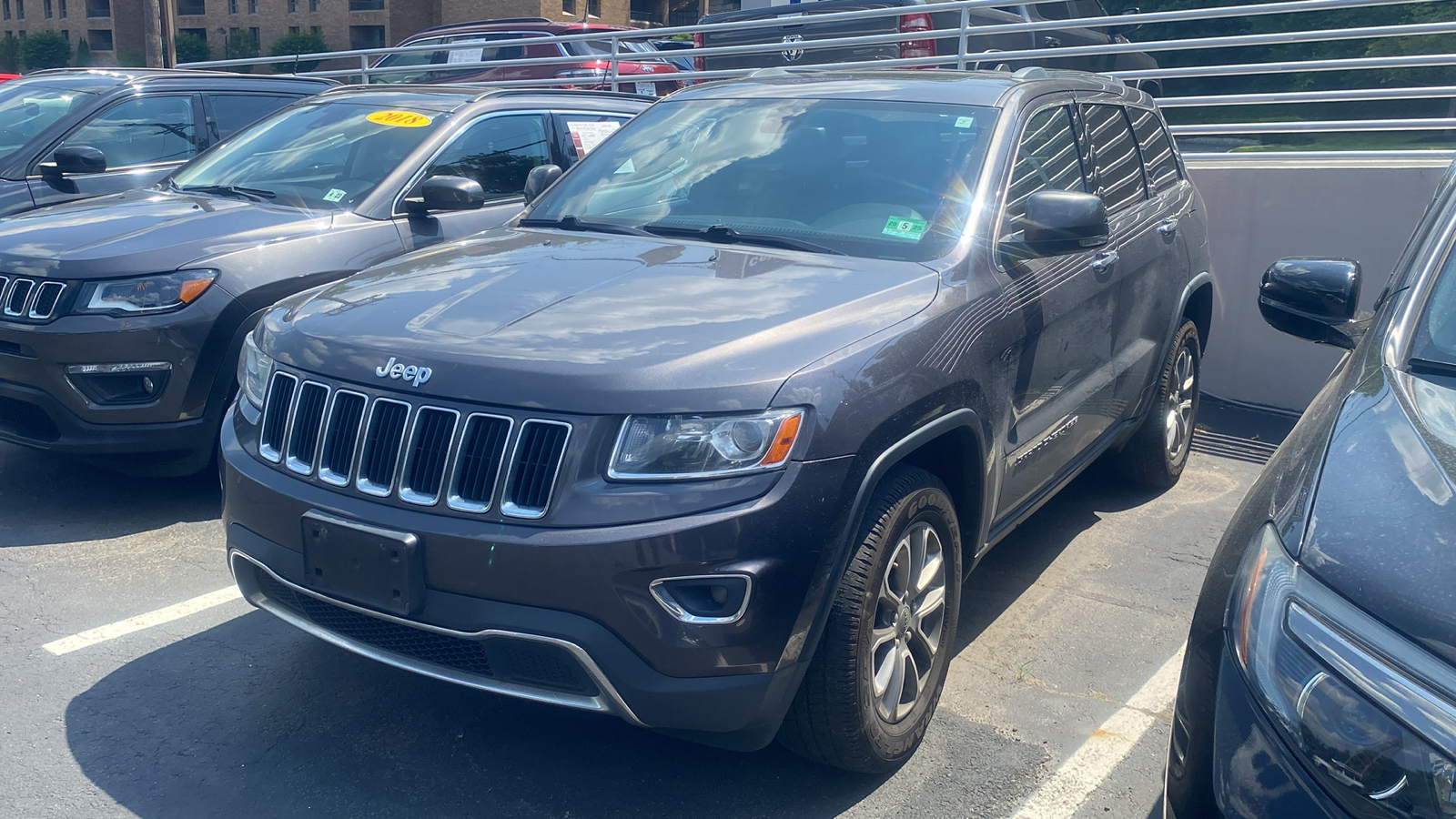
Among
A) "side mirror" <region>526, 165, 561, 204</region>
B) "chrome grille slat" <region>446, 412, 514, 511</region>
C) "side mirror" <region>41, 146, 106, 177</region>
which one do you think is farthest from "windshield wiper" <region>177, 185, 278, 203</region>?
"chrome grille slat" <region>446, 412, 514, 511</region>

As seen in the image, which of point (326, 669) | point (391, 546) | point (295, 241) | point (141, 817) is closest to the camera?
point (391, 546)

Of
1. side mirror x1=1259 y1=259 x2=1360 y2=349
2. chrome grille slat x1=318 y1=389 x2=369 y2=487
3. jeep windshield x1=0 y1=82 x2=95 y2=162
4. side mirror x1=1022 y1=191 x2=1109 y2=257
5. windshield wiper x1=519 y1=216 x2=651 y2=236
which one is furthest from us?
jeep windshield x1=0 y1=82 x2=95 y2=162

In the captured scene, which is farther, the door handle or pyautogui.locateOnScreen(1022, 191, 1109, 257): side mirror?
the door handle

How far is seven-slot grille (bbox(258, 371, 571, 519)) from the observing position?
8.63 feet

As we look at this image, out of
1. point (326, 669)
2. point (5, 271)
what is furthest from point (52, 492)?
point (326, 669)

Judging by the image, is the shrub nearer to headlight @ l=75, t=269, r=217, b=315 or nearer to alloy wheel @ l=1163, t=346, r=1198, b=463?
headlight @ l=75, t=269, r=217, b=315

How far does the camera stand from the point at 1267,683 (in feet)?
5.98

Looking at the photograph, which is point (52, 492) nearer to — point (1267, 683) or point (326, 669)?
point (326, 669)

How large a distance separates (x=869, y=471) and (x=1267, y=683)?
3.62 ft

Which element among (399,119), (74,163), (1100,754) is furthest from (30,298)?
(1100,754)

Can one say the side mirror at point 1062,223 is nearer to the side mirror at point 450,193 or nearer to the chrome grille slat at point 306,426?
the chrome grille slat at point 306,426

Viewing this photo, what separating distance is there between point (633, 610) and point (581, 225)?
1.87m

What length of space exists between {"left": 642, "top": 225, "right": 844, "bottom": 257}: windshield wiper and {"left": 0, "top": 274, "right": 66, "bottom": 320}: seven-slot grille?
8.08 feet

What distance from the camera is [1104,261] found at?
427 cm
